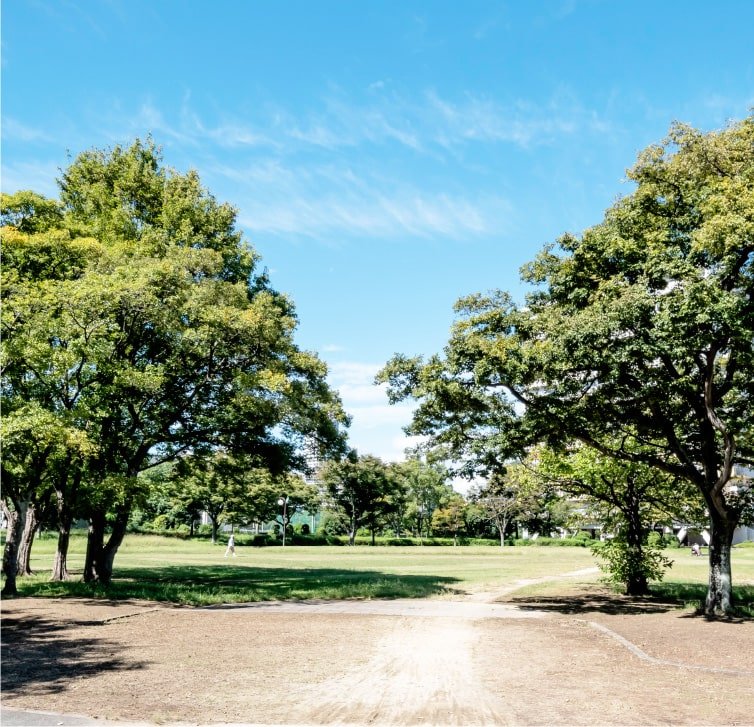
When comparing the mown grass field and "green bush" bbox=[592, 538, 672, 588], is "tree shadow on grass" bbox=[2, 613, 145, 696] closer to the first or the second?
the mown grass field

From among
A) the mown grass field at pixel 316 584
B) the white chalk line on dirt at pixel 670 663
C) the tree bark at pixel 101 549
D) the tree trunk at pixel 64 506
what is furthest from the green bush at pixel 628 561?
the tree trunk at pixel 64 506

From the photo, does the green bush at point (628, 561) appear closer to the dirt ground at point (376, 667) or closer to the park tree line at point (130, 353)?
the dirt ground at point (376, 667)

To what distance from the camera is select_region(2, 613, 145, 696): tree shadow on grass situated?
8224 mm

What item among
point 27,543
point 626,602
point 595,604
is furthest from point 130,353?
point 626,602

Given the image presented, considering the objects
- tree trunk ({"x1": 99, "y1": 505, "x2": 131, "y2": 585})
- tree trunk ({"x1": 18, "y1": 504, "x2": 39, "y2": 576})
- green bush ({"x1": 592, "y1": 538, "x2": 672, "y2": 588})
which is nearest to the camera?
green bush ({"x1": 592, "y1": 538, "x2": 672, "y2": 588})

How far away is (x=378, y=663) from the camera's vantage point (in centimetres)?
991

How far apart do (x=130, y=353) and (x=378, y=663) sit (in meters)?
15.1

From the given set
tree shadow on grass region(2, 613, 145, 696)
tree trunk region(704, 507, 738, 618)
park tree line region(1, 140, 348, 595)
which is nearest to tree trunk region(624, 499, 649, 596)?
tree trunk region(704, 507, 738, 618)

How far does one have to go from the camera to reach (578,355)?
13594 mm

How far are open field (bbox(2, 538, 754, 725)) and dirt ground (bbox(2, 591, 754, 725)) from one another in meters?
0.04

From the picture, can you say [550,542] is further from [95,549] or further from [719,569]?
[719,569]

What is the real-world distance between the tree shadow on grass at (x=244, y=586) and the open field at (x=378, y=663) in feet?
3.98

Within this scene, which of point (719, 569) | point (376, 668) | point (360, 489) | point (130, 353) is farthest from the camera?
point (360, 489)

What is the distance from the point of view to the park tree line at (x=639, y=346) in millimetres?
13406
